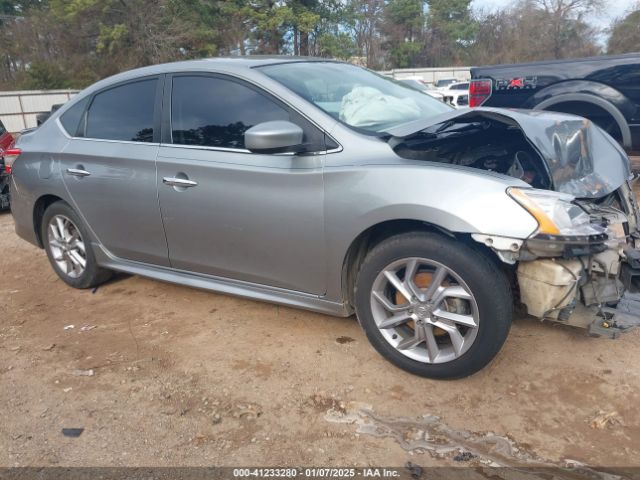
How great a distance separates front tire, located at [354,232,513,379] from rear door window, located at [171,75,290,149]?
108 centimetres

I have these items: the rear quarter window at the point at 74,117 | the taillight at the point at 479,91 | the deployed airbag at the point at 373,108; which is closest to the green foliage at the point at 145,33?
the taillight at the point at 479,91

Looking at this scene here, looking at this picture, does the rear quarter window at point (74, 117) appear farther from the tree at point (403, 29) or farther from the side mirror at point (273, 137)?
the tree at point (403, 29)

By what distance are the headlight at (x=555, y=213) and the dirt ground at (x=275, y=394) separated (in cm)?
88

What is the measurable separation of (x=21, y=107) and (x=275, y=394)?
2614 cm

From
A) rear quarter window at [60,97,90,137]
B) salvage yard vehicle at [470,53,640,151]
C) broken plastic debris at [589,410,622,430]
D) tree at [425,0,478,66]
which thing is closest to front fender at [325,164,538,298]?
broken plastic debris at [589,410,622,430]

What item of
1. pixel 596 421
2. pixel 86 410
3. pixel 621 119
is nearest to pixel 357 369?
pixel 596 421

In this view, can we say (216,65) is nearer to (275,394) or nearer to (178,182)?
(178,182)

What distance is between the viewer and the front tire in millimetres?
2631

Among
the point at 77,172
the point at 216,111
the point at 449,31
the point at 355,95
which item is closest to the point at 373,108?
the point at 355,95

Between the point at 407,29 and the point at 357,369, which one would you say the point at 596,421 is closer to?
the point at 357,369

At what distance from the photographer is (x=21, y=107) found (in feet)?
79.8

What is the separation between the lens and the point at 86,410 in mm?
2867

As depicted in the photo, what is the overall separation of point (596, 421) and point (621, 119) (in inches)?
180

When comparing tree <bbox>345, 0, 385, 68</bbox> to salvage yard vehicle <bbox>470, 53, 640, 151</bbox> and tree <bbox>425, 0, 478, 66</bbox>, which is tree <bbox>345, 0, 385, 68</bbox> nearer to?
tree <bbox>425, 0, 478, 66</bbox>
